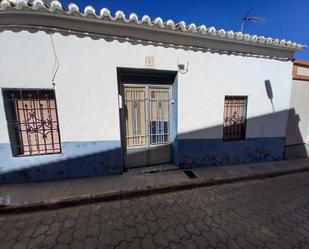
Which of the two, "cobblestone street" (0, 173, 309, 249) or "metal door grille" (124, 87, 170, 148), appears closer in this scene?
"cobblestone street" (0, 173, 309, 249)

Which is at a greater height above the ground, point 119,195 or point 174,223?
point 119,195

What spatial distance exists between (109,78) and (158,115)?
1725 mm

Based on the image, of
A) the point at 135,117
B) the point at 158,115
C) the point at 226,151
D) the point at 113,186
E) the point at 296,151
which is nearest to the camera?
the point at 113,186

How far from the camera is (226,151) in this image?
5.03 metres

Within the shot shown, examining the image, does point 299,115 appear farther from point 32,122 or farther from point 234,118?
point 32,122

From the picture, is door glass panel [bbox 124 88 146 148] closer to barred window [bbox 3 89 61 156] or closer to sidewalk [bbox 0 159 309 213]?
sidewalk [bbox 0 159 309 213]

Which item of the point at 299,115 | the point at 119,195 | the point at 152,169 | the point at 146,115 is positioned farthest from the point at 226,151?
the point at 119,195

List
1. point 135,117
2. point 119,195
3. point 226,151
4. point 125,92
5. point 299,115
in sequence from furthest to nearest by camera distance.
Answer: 1. point 299,115
2. point 226,151
3. point 135,117
4. point 125,92
5. point 119,195

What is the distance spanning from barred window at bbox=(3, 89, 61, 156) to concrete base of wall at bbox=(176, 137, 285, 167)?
3.33 meters

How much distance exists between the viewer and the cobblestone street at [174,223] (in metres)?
2.33

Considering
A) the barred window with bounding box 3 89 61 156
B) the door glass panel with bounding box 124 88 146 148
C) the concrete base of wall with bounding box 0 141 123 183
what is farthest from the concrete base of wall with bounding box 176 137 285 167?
the barred window with bounding box 3 89 61 156

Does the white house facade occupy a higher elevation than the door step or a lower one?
higher

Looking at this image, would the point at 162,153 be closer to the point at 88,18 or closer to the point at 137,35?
the point at 137,35

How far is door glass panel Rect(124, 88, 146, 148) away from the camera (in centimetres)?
443
